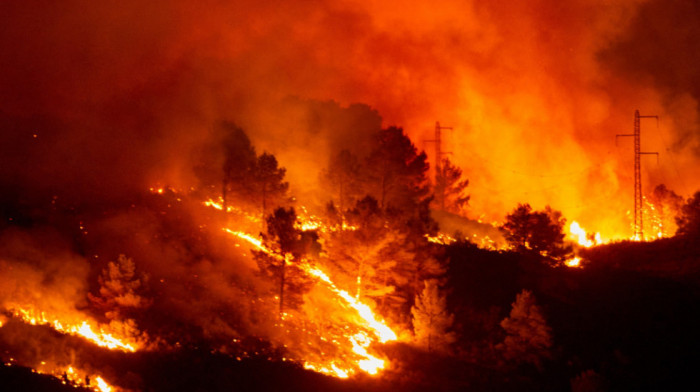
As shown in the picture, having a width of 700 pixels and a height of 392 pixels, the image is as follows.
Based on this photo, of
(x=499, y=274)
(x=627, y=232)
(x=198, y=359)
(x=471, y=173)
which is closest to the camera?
(x=198, y=359)

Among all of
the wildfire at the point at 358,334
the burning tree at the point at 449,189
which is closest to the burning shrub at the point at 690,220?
the burning tree at the point at 449,189

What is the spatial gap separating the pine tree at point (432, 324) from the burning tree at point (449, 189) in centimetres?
4294

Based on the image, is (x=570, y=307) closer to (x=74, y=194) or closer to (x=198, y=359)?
(x=198, y=359)

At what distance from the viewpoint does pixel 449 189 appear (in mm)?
82000

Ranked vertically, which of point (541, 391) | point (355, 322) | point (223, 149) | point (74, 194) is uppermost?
point (223, 149)

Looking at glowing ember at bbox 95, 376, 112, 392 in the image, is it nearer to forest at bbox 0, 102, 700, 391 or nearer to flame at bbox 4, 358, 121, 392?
flame at bbox 4, 358, 121, 392

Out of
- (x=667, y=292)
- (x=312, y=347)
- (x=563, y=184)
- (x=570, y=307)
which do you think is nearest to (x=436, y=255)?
(x=570, y=307)

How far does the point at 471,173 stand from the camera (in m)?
97.6

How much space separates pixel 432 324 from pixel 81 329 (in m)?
18.8

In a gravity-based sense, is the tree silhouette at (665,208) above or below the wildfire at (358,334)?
above

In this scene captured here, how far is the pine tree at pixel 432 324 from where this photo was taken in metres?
37.5

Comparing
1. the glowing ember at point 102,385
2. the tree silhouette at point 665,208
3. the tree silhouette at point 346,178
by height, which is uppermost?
Answer: the tree silhouette at point 665,208

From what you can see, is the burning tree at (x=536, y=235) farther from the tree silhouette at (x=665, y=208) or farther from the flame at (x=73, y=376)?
the flame at (x=73, y=376)

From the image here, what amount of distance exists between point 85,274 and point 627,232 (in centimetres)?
6705
